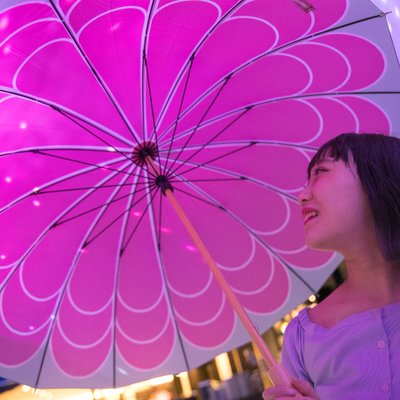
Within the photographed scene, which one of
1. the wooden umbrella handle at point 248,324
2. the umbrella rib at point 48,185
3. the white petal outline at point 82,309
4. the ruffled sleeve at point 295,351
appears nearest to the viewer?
the wooden umbrella handle at point 248,324

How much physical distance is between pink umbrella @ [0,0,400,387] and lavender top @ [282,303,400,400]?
519 millimetres

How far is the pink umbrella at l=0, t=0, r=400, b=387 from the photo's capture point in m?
1.98

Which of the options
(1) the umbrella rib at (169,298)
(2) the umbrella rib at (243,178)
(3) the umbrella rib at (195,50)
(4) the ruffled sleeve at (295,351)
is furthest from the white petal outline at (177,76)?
(4) the ruffled sleeve at (295,351)

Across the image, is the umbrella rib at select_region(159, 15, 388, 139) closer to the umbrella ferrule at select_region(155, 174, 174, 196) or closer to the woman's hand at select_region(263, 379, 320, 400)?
the umbrella ferrule at select_region(155, 174, 174, 196)

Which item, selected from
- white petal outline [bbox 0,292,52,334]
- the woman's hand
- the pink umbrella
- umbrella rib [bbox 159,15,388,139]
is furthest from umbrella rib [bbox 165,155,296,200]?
the woman's hand

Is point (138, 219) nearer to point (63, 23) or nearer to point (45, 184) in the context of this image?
point (45, 184)

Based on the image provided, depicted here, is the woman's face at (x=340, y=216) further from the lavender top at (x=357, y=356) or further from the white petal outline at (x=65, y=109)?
the white petal outline at (x=65, y=109)

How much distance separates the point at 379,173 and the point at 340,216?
0.17 meters

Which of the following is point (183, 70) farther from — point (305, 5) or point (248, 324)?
point (248, 324)

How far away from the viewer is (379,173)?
59.5 inches

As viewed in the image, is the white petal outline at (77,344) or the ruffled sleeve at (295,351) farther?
the white petal outline at (77,344)

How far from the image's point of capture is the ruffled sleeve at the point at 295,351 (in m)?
1.55

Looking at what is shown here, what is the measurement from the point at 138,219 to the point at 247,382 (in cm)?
342

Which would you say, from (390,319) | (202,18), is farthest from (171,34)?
(390,319)
